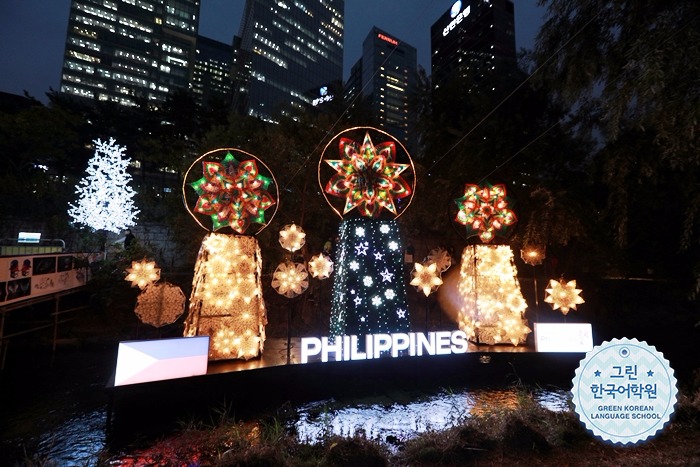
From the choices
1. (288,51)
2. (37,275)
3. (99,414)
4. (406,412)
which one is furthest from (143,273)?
(288,51)

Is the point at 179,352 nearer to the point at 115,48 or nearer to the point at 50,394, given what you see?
the point at 50,394

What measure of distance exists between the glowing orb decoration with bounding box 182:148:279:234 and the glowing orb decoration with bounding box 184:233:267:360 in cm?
49

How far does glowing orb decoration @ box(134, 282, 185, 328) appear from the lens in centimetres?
907

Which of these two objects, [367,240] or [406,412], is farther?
[367,240]

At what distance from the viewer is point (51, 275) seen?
39.6ft

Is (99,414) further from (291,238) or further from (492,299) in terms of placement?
(492,299)

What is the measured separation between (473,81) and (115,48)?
4816 inches

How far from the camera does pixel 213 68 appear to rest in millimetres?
148500

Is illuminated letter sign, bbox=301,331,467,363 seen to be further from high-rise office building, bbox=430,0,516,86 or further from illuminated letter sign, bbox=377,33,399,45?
illuminated letter sign, bbox=377,33,399,45

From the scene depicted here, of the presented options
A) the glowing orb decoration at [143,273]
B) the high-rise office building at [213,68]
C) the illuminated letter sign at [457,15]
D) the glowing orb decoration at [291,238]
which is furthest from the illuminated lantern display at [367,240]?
the high-rise office building at [213,68]

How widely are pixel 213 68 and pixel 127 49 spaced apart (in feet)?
152

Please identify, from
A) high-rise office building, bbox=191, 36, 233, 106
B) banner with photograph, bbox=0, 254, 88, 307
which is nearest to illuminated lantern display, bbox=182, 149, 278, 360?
banner with photograph, bbox=0, 254, 88, 307

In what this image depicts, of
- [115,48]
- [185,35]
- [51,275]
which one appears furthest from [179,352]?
[185,35]

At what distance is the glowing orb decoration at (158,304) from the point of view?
9.07m
